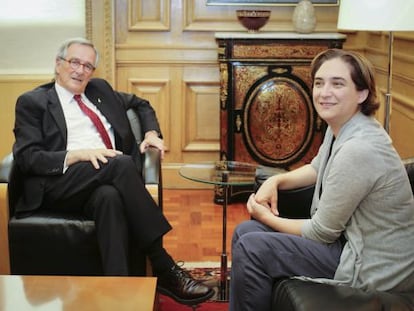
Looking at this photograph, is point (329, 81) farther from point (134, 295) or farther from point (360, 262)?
point (134, 295)

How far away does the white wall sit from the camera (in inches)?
189

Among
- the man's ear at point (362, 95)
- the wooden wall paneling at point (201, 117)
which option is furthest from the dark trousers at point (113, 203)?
the wooden wall paneling at point (201, 117)

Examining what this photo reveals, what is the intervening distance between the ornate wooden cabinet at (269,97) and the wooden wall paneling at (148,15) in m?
0.51

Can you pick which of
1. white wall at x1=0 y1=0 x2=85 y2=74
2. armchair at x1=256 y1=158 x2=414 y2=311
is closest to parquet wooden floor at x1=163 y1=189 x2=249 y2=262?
white wall at x1=0 y1=0 x2=85 y2=74

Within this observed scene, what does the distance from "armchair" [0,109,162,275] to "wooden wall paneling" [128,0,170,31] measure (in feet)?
6.89

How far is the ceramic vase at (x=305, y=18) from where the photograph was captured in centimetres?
454

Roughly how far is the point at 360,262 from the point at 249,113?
7.66ft

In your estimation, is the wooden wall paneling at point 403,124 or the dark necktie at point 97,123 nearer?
the dark necktie at point 97,123

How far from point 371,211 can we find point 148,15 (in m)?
2.93

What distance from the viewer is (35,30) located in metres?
4.84

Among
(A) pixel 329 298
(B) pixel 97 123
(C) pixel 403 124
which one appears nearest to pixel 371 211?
(A) pixel 329 298

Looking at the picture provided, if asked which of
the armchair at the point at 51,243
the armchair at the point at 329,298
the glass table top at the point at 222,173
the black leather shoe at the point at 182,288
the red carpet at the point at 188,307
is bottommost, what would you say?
the red carpet at the point at 188,307

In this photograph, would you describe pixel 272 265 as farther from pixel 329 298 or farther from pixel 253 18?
pixel 253 18

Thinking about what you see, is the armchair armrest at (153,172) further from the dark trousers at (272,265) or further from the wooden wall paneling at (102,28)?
the wooden wall paneling at (102,28)
